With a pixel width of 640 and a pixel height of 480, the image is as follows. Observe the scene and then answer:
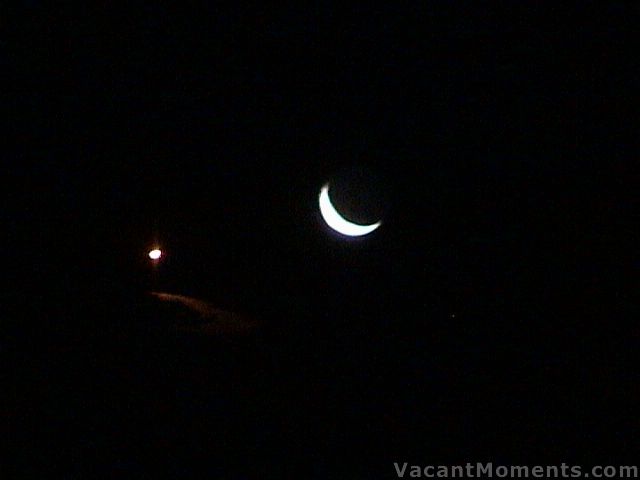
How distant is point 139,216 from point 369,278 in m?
3.82

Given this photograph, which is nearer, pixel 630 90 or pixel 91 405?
pixel 630 90

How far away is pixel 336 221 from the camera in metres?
3.15

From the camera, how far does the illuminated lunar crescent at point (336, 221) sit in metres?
3.12

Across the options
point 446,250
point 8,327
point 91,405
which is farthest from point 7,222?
point 446,250

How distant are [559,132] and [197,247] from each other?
590cm

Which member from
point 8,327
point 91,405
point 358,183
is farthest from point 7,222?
point 358,183

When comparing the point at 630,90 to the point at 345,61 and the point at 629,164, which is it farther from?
the point at 345,61

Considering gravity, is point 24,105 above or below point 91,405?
above

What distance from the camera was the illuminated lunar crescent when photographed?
3.12 m

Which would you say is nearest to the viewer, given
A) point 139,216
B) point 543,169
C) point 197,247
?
point 543,169

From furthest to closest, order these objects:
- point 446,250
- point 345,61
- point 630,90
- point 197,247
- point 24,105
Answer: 1. point 197,247
2. point 446,250
3. point 24,105
4. point 345,61
5. point 630,90

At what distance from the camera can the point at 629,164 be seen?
2.68 m

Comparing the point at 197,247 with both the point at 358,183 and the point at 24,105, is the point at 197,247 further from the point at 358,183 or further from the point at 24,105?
the point at 358,183

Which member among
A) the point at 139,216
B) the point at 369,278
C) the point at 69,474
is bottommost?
the point at 69,474
